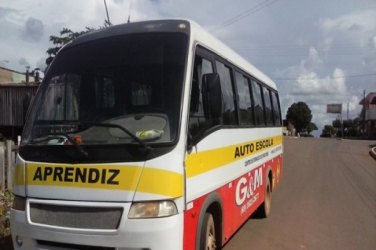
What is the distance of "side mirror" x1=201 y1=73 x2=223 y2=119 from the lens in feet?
15.2

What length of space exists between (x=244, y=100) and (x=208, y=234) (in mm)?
2705

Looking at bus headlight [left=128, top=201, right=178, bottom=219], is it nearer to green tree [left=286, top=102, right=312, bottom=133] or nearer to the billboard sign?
green tree [left=286, top=102, right=312, bottom=133]

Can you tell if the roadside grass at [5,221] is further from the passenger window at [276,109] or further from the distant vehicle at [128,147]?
the passenger window at [276,109]

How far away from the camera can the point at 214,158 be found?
535cm

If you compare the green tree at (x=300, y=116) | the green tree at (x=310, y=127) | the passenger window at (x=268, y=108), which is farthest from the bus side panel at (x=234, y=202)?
the green tree at (x=310, y=127)

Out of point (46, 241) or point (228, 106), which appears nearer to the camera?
point (46, 241)

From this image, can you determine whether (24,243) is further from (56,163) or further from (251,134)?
(251,134)

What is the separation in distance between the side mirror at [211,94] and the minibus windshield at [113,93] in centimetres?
30

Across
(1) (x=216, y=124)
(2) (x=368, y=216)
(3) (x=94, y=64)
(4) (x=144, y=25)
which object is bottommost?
(2) (x=368, y=216)

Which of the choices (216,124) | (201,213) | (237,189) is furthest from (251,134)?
(201,213)

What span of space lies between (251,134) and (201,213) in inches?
118

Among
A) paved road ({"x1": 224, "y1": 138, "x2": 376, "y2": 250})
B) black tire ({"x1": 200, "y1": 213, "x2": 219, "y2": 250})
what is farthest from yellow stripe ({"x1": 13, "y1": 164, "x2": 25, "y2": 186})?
paved road ({"x1": 224, "y1": 138, "x2": 376, "y2": 250})

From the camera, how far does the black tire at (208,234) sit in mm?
4895

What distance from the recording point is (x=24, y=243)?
4.55 metres
